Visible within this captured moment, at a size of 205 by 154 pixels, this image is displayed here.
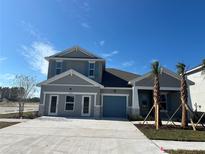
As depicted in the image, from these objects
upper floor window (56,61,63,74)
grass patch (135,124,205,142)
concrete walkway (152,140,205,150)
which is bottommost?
concrete walkway (152,140,205,150)

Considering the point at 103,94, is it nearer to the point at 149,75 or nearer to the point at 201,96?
the point at 149,75

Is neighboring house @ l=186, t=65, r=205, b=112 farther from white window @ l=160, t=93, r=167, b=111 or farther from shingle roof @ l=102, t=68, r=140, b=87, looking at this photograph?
shingle roof @ l=102, t=68, r=140, b=87

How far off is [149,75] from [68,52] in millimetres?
10808

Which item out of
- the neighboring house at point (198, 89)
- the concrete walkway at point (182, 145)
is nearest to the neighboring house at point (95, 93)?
the neighboring house at point (198, 89)

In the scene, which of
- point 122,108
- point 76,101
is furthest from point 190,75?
point 76,101

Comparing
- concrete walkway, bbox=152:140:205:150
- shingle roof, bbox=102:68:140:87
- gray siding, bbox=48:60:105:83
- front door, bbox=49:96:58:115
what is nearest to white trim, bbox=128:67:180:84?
Answer: shingle roof, bbox=102:68:140:87

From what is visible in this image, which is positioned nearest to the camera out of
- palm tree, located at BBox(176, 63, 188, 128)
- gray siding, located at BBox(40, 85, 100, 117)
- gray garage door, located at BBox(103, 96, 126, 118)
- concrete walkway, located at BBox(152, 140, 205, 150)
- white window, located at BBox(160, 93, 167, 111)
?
concrete walkway, located at BBox(152, 140, 205, 150)

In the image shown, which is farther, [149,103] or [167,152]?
[149,103]

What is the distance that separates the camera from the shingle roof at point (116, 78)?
72.3 feet

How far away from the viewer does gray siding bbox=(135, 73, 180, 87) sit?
66.9ft

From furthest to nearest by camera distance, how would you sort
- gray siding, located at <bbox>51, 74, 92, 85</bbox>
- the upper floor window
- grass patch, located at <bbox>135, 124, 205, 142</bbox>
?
the upper floor window → gray siding, located at <bbox>51, 74, 92, 85</bbox> → grass patch, located at <bbox>135, 124, 205, 142</bbox>

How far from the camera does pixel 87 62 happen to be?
23297 mm

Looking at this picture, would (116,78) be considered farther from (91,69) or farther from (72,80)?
(72,80)

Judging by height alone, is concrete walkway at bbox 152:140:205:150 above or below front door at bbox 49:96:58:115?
below
